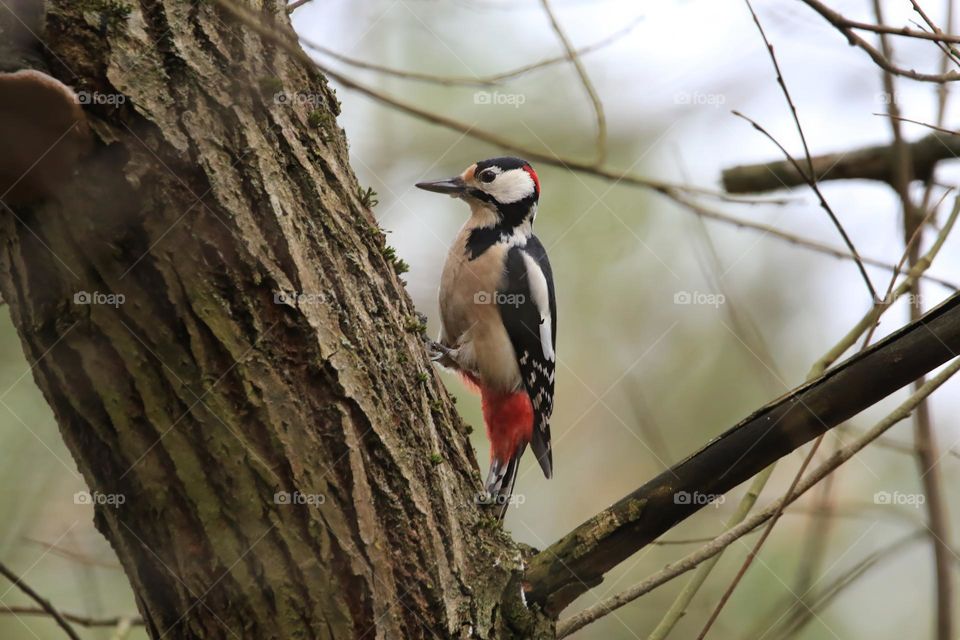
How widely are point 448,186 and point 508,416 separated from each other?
3.83 ft

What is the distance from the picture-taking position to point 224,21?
68.2 inches

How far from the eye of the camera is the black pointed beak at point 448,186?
13.5 feet

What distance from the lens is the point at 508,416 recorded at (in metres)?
4.02

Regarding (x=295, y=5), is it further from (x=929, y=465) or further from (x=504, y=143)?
(x=929, y=465)

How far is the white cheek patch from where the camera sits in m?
4.34

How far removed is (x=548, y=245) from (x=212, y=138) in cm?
443

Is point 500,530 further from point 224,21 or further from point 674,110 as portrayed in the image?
point 674,110

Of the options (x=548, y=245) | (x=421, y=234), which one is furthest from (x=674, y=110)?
(x=421, y=234)

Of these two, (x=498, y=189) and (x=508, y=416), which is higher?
(x=498, y=189)

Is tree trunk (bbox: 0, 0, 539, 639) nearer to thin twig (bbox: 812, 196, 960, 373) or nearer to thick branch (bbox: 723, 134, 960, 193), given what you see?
thin twig (bbox: 812, 196, 960, 373)

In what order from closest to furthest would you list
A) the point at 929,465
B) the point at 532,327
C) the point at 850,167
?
the point at 929,465, the point at 850,167, the point at 532,327

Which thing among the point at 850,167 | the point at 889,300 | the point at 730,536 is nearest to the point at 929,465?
the point at 889,300

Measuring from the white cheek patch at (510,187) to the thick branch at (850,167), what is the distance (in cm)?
115

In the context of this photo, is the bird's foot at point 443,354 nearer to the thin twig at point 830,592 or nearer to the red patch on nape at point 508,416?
the red patch on nape at point 508,416
